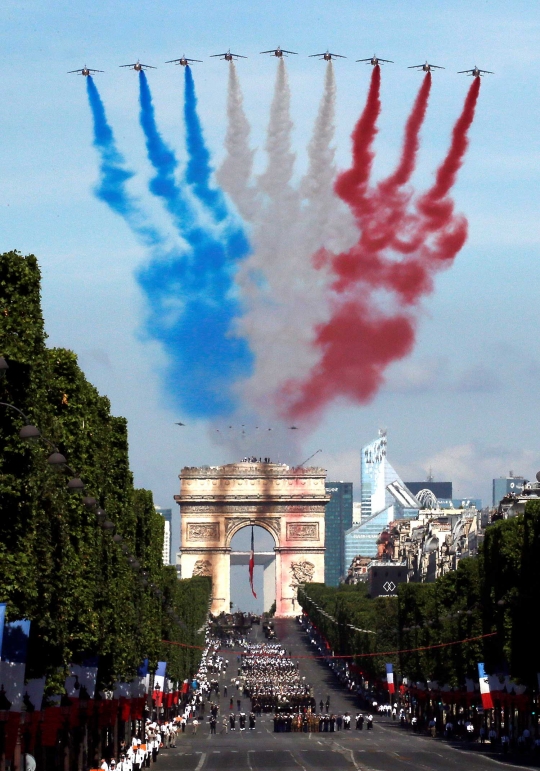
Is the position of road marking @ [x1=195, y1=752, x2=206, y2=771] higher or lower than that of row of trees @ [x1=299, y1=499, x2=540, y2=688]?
lower

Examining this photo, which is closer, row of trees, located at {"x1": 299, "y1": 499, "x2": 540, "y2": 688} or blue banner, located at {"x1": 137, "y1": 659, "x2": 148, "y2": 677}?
blue banner, located at {"x1": 137, "y1": 659, "x2": 148, "y2": 677}

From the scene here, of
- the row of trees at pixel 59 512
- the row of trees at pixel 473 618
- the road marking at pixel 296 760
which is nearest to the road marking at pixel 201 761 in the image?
the road marking at pixel 296 760

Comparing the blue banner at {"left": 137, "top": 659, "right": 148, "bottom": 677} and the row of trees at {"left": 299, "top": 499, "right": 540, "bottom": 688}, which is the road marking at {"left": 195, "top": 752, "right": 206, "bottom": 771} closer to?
the blue banner at {"left": 137, "top": 659, "right": 148, "bottom": 677}

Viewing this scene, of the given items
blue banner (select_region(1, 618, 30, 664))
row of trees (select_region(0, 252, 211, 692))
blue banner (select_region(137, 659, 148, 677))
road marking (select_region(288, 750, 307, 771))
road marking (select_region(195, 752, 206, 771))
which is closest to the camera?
row of trees (select_region(0, 252, 211, 692))

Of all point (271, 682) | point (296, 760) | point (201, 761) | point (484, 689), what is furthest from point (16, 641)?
point (271, 682)

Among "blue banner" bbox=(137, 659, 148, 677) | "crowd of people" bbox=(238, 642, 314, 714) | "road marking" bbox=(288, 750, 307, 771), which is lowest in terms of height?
"road marking" bbox=(288, 750, 307, 771)

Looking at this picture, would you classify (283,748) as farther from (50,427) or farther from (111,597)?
(50,427)

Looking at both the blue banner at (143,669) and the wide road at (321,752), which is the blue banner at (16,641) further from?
the blue banner at (143,669)

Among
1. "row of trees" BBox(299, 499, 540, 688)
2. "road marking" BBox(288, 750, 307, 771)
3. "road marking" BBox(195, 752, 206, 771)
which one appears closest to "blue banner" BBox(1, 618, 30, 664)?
"road marking" BBox(288, 750, 307, 771)
